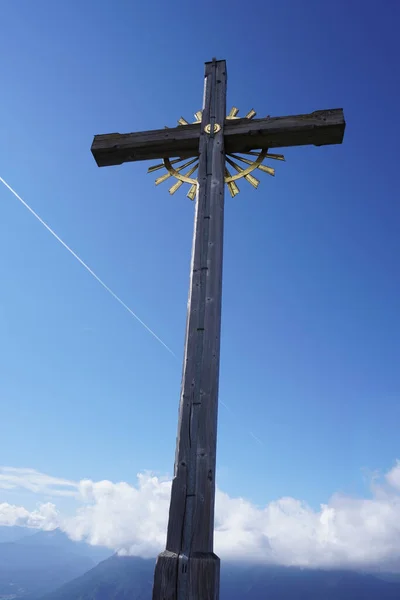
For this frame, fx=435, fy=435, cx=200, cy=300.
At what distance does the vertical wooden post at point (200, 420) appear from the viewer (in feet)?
10.6

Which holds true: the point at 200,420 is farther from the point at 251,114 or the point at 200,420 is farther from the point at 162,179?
the point at 251,114

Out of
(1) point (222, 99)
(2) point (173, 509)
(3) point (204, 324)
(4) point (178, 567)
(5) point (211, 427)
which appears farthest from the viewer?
(1) point (222, 99)

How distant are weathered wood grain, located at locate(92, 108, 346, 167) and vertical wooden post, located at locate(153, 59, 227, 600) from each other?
33 centimetres

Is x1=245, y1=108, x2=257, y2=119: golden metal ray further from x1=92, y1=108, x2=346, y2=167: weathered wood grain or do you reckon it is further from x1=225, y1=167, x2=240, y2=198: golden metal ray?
x1=225, y1=167, x2=240, y2=198: golden metal ray

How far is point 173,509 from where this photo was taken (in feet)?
11.4

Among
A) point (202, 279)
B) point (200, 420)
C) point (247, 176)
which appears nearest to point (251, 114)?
point (247, 176)

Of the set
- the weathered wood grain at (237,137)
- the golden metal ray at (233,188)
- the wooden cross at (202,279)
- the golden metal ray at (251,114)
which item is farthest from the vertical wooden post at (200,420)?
the golden metal ray at (251,114)

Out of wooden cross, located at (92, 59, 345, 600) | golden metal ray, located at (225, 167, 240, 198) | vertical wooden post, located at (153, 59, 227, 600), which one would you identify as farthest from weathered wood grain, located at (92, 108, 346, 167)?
golden metal ray, located at (225, 167, 240, 198)

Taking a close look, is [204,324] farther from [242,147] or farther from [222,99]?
[222,99]

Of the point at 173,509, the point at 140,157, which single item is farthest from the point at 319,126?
the point at 173,509

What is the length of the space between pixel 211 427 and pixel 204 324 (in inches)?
38.0

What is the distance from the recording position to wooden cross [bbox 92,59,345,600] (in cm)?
329

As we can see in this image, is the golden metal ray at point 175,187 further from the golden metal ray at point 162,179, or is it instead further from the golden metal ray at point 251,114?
the golden metal ray at point 251,114

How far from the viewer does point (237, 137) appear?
536 cm
